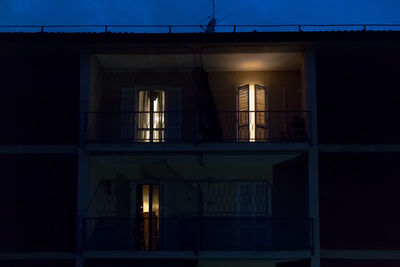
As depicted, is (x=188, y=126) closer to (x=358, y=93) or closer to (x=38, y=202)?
(x=38, y=202)

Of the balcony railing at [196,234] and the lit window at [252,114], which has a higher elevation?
the lit window at [252,114]

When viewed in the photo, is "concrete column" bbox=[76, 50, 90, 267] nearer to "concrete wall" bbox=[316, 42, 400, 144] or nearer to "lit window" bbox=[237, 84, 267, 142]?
"lit window" bbox=[237, 84, 267, 142]

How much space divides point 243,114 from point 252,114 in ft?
0.79

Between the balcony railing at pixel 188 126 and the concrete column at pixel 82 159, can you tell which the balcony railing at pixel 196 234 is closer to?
the concrete column at pixel 82 159

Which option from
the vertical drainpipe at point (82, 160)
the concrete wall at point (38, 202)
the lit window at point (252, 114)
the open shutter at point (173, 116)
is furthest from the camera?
the open shutter at point (173, 116)

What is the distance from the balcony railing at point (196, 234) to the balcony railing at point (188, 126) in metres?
2.15

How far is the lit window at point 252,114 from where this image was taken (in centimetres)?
1497

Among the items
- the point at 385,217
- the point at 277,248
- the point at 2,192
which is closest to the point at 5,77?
the point at 2,192

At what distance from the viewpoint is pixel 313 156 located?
541 inches

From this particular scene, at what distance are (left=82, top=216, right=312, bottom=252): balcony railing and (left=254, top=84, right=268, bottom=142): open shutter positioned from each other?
232cm

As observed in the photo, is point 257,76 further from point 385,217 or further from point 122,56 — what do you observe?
point 385,217

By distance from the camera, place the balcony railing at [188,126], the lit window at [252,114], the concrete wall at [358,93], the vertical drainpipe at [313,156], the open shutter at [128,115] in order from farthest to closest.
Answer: the open shutter at [128,115]
the lit window at [252,114]
the balcony railing at [188,126]
the concrete wall at [358,93]
the vertical drainpipe at [313,156]

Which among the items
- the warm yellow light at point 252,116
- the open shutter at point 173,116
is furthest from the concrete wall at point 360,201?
the open shutter at point 173,116

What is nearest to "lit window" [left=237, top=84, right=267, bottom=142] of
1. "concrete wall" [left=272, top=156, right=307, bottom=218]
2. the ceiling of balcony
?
the ceiling of balcony
